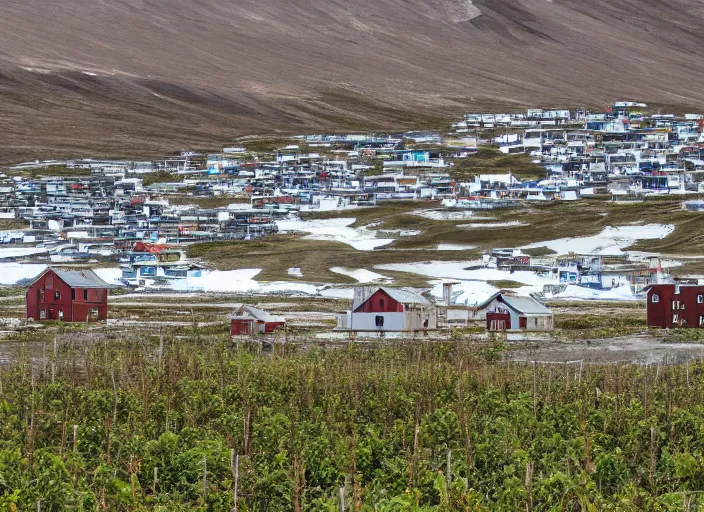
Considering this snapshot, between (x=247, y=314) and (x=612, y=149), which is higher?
(x=612, y=149)

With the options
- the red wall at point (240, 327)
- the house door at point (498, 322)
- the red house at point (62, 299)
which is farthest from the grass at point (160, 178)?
the red wall at point (240, 327)

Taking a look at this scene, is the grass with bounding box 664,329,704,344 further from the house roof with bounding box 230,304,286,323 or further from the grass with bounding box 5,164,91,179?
the grass with bounding box 5,164,91,179

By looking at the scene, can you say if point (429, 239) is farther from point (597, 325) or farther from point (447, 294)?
point (597, 325)

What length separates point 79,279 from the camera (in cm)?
5978

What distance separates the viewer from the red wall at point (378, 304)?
5266 cm

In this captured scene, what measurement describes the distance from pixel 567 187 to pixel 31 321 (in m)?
92.1

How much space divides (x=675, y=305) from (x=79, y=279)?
1093 inches

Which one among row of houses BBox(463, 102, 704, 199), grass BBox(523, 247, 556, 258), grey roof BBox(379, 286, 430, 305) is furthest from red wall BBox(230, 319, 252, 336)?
row of houses BBox(463, 102, 704, 199)

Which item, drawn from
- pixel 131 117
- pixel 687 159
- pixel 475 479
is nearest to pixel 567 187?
pixel 687 159

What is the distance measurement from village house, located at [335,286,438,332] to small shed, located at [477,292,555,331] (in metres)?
3.34

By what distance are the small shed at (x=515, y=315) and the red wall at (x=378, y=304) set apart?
5091 millimetres

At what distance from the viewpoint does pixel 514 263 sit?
95.4 meters

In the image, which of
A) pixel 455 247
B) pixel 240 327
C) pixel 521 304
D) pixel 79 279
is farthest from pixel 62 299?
pixel 455 247

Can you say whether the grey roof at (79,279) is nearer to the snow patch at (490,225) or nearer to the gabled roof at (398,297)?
the gabled roof at (398,297)
